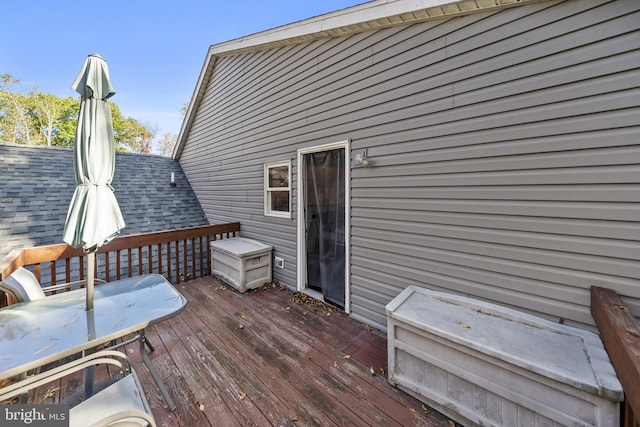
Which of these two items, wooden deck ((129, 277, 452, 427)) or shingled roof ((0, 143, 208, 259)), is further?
shingled roof ((0, 143, 208, 259))

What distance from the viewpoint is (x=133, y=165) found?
7.68 metres

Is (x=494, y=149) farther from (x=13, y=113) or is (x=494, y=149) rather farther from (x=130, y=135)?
(x=13, y=113)

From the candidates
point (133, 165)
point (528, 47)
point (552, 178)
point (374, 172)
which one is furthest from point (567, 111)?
point (133, 165)

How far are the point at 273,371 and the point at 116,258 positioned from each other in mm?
3091

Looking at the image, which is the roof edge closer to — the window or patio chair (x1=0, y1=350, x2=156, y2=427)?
the window

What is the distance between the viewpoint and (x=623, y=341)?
47.8 inches

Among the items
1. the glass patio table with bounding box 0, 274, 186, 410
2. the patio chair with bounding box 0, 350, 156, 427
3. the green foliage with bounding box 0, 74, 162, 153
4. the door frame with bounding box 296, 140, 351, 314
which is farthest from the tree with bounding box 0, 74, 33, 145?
the patio chair with bounding box 0, 350, 156, 427

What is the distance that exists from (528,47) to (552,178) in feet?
3.67

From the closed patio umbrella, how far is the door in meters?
2.49

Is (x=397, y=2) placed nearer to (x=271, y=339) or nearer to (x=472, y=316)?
(x=472, y=316)

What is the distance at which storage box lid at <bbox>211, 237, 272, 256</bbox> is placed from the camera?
4219 mm

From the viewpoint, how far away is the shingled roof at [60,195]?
482 centimetres

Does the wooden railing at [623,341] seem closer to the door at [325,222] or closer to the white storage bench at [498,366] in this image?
the white storage bench at [498,366]

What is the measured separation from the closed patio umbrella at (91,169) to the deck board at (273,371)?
1.10 meters
